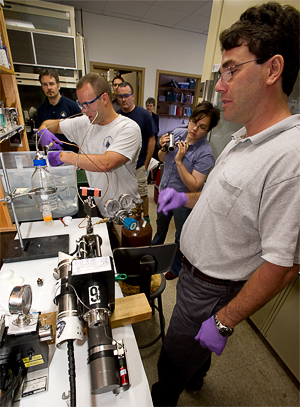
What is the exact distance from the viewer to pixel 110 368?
509 mm

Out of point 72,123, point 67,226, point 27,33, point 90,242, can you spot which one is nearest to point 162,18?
point 27,33

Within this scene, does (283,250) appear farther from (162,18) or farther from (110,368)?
(162,18)

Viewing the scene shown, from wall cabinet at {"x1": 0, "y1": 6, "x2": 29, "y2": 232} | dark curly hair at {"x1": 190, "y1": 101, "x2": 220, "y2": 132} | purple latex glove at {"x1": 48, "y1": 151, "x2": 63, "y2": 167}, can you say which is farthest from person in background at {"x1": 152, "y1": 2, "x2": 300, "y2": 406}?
wall cabinet at {"x1": 0, "y1": 6, "x2": 29, "y2": 232}

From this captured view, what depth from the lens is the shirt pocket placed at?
70cm

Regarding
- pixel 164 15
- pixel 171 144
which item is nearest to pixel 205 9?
pixel 164 15

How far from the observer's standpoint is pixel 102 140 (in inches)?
59.1

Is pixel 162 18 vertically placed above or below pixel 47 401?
above

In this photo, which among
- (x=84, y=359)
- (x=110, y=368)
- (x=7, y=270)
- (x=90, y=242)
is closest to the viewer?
(x=110, y=368)

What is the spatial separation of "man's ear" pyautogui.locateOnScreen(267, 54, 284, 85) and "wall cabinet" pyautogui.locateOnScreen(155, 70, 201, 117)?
479 cm

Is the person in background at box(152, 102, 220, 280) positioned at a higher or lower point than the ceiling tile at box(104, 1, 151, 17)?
lower

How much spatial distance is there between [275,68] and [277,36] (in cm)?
9

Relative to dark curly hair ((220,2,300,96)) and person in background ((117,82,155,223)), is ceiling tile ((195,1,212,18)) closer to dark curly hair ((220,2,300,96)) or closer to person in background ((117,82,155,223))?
person in background ((117,82,155,223))

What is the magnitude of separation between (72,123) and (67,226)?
0.87 metres

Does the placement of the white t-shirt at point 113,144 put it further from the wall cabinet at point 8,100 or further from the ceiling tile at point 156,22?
the ceiling tile at point 156,22
